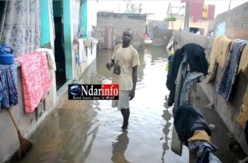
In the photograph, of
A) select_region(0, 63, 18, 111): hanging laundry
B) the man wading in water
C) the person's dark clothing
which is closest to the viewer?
the person's dark clothing

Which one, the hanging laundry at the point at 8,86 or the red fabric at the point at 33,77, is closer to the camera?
the hanging laundry at the point at 8,86

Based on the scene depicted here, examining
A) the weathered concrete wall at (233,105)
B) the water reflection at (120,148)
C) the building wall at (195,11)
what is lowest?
the water reflection at (120,148)

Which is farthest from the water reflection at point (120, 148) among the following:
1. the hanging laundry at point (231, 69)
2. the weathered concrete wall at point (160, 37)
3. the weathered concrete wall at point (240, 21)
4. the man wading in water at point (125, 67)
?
the weathered concrete wall at point (160, 37)

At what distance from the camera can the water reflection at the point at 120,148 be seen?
12.7ft

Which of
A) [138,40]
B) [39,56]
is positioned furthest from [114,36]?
[39,56]

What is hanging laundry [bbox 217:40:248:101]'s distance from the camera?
4.21 metres

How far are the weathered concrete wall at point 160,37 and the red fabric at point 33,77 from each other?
18.9 meters

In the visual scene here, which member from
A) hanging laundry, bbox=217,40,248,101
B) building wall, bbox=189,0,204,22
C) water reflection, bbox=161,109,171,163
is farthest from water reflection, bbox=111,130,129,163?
building wall, bbox=189,0,204,22

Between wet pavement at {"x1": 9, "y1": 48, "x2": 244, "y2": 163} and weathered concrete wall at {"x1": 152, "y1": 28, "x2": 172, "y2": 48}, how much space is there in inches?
648

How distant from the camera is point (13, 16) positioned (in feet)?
13.7

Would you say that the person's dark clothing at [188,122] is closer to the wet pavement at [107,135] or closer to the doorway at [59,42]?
the wet pavement at [107,135]

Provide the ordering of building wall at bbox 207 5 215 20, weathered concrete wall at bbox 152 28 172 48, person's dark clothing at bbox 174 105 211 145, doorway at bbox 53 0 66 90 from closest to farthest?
person's dark clothing at bbox 174 105 211 145 < doorway at bbox 53 0 66 90 < weathered concrete wall at bbox 152 28 172 48 < building wall at bbox 207 5 215 20

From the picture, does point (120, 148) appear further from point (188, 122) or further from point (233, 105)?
point (233, 105)

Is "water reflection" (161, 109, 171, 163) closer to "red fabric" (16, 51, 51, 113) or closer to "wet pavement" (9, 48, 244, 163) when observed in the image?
"wet pavement" (9, 48, 244, 163)
